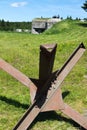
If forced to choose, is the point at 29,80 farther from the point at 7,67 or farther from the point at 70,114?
the point at 70,114

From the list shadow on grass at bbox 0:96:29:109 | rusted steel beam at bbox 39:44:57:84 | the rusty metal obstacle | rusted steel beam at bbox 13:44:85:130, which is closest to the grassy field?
shadow on grass at bbox 0:96:29:109

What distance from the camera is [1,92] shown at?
29.9 ft

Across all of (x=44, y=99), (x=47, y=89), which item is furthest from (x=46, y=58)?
(x=44, y=99)

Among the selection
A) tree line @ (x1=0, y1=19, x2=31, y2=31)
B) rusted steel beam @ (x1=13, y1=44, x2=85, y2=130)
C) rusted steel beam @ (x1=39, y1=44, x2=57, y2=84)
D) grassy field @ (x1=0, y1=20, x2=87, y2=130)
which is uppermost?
rusted steel beam @ (x1=39, y1=44, x2=57, y2=84)

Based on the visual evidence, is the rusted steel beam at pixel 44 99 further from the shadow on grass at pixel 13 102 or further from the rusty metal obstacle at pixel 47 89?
the shadow on grass at pixel 13 102

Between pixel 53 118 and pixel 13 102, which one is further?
pixel 13 102

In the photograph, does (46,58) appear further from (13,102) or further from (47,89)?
(13,102)

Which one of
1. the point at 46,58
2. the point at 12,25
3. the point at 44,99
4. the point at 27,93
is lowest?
the point at 12,25

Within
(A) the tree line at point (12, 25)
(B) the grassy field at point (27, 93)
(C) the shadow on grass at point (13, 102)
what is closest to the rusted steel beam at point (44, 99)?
(B) the grassy field at point (27, 93)

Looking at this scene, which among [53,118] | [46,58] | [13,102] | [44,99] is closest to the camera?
[46,58]

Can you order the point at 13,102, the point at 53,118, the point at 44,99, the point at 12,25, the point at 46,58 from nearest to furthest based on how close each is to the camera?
1. the point at 46,58
2. the point at 44,99
3. the point at 53,118
4. the point at 13,102
5. the point at 12,25

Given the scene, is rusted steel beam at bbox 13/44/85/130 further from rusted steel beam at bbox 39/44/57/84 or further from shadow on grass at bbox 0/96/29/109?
shadow on grass at bbox 0/96/29/109

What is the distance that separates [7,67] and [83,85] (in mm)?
3376

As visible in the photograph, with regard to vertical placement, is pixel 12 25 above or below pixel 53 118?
below
